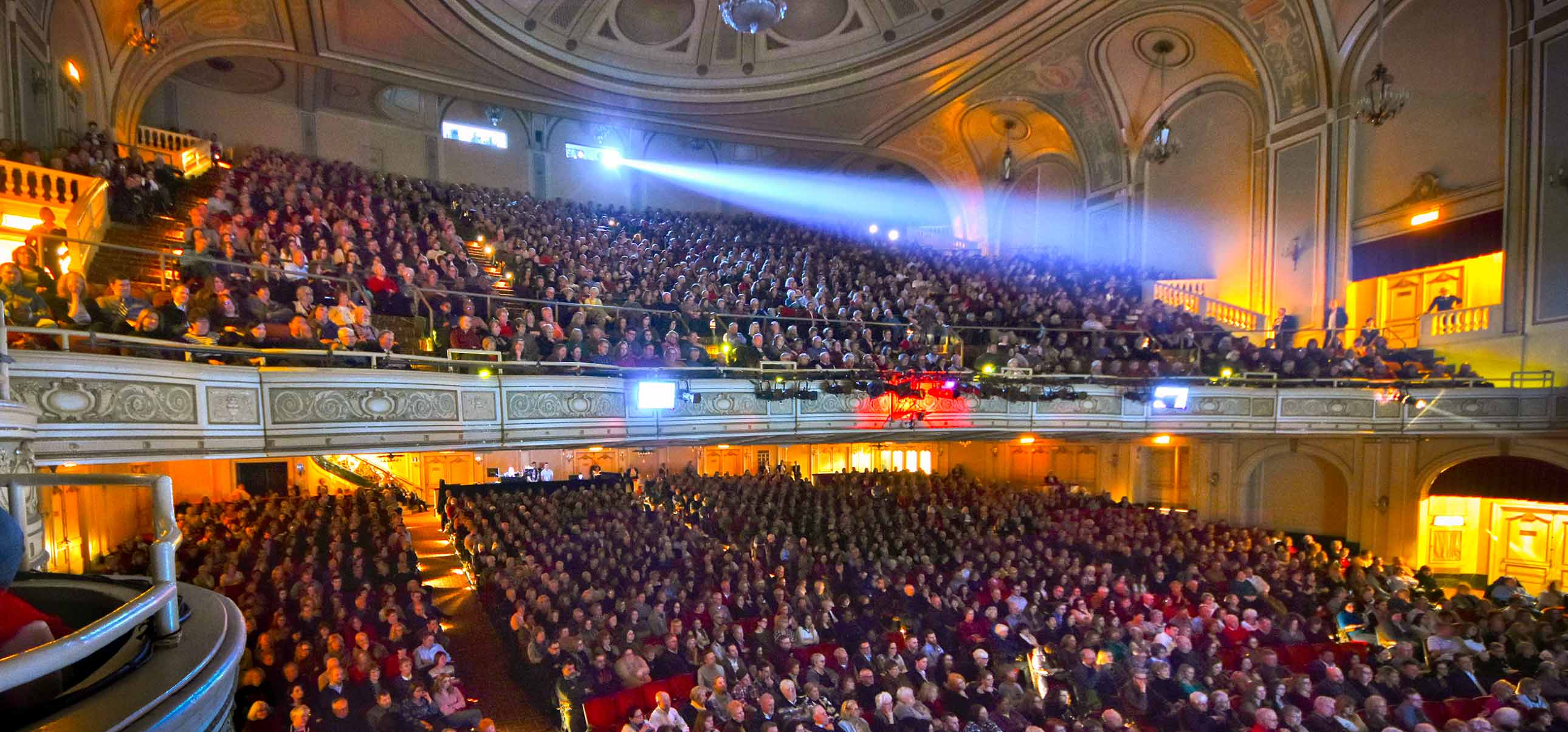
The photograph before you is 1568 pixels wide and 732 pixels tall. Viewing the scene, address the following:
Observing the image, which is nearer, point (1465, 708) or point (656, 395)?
point (1465, 708)

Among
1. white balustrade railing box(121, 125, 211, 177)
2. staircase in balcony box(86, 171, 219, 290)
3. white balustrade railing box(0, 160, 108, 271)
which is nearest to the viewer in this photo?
staircase in balcony box(86, 171, 219, 290)

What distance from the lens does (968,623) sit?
8.54 m

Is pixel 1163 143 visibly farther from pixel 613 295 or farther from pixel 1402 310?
pixel 613 295

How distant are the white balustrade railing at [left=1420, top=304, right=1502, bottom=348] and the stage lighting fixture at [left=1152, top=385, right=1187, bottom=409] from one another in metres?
6.44

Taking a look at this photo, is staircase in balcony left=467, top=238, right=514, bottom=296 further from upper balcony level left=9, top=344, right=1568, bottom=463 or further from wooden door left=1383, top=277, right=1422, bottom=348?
wooden door left=1383, top=277, right=1422, bottom=348

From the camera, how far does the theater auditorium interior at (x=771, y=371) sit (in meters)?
6.27

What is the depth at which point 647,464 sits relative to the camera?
64.2ft

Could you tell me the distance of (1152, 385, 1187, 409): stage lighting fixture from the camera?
41.2 ft

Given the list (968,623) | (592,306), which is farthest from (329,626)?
(968,623)

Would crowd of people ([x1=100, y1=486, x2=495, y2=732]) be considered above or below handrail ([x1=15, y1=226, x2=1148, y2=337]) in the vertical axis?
below

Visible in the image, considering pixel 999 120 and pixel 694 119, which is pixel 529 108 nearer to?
pixel 694 119

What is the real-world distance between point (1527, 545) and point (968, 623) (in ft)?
43.3

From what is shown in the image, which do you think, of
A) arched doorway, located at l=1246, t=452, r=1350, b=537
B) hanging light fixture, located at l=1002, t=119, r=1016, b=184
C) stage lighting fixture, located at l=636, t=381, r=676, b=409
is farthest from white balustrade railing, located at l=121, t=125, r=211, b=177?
arched doorway, located at l=1246, t=452, r=1350, b=537

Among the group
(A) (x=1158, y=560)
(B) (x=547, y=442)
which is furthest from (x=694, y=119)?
(A) (x=1158, y=560)
